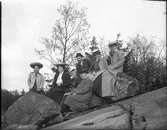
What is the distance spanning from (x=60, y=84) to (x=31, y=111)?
1910 millimetres

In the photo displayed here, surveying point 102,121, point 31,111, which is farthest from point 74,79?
point 102,121

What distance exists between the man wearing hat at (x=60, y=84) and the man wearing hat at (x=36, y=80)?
1.28 feet

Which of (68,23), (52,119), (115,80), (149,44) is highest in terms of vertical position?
(68,23)

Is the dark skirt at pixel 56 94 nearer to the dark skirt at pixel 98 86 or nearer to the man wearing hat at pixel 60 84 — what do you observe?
the man wearing hat at pixel 60 84

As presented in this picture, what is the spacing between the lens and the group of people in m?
9.53

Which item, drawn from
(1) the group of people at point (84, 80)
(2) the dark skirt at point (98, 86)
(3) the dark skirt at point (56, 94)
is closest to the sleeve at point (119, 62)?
(1) the group of people at point (84, 80)

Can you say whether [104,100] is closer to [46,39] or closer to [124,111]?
[124,111]

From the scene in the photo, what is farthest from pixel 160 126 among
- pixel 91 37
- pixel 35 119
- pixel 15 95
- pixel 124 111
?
pixel 91 37

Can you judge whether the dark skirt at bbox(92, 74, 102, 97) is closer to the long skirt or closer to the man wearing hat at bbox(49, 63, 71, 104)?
the long skirt

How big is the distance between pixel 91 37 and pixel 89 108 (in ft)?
12.2

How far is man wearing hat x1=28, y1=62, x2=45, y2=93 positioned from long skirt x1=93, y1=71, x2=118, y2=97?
172cm

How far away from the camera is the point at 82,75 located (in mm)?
10297

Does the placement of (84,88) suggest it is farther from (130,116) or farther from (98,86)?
(130,116)

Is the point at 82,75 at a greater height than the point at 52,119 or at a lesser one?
greater
